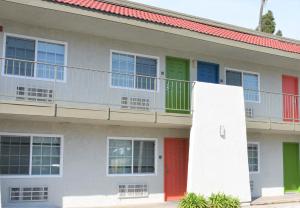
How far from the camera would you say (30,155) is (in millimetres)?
14109

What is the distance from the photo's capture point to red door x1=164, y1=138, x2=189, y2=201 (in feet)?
54.9

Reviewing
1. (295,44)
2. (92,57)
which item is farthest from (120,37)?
(295,44)

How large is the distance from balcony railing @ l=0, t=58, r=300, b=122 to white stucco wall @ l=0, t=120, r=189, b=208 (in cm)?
91

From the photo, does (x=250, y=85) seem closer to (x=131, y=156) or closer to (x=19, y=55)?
(x=131, y=156)

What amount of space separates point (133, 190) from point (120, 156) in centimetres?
136

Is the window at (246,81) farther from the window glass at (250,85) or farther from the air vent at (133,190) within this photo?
the air vent at (133,190)

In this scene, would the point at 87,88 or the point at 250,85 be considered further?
the point at 250,85

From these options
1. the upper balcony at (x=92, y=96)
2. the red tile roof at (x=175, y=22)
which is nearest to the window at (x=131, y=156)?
the upper balcony at (x=92, y=96)

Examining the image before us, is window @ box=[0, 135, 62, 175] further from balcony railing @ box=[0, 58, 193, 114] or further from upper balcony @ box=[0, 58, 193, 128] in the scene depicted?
balcony railing @ box=[0, 58, 193, 114]

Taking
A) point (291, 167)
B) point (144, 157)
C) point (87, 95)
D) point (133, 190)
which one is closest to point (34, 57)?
point (87, 95)

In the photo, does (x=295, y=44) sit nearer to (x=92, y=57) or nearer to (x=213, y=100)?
(x=213, y=100)

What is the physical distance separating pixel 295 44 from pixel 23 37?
1402 centimetres

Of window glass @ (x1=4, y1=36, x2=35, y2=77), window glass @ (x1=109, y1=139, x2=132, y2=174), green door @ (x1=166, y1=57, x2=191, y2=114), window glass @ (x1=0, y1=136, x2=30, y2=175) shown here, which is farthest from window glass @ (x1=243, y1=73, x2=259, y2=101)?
window glass @ (x1=0, y1=136, x2=30, y2=175)

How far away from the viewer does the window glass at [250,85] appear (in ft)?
63.7
